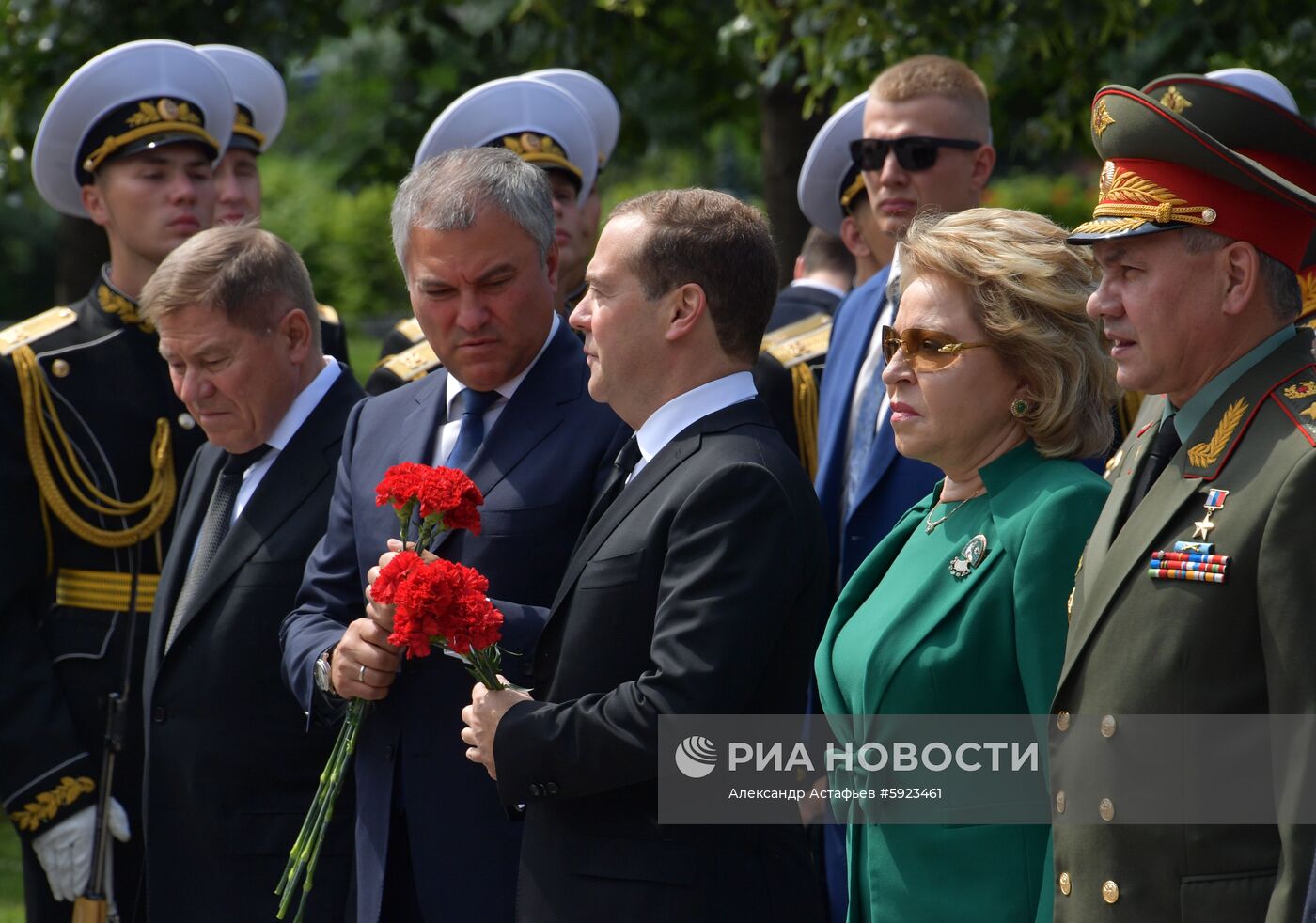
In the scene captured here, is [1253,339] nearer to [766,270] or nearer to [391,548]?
[766,270]

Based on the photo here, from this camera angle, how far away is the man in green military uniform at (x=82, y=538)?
4.67 m

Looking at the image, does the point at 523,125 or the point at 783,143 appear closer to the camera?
the point at 523,125

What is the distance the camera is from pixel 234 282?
4371 millimetres

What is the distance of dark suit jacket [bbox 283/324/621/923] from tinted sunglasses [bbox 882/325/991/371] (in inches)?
32.2

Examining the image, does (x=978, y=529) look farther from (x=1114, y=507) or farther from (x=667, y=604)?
(x=667, y=604)

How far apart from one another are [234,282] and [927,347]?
1995mm

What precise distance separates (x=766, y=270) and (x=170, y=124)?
2.86 metres

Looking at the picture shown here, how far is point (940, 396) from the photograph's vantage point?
10.3 ft

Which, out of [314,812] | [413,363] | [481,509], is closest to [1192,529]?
[481,509]

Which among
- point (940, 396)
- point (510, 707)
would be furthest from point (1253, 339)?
point (510, 707)

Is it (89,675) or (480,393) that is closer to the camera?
(480,393)

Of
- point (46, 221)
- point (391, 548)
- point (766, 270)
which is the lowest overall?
point (391, 548)

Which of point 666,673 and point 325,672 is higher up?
point 325,672

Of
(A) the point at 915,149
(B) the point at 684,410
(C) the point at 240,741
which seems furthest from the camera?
(A) the point at 915,149
